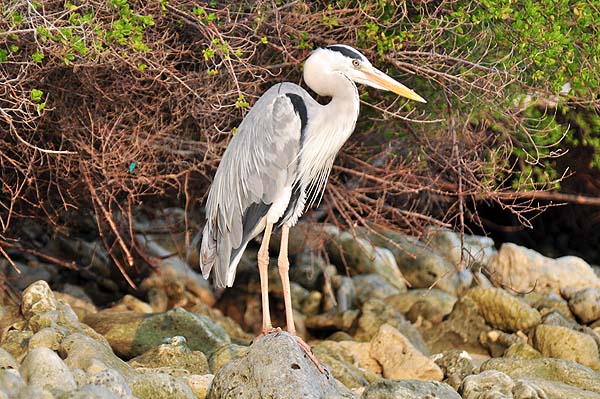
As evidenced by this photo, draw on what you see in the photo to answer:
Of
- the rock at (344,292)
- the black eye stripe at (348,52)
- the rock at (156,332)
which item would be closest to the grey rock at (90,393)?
the black eye stripe at (348,52)

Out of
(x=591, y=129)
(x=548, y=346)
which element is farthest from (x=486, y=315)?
(x=591, y=129)

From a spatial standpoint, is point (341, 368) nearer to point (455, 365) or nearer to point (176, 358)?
point (455, 365)

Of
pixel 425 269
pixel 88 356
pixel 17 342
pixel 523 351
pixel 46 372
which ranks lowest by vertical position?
pixel 425 269

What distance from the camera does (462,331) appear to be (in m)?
9.58

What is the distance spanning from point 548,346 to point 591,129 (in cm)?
180

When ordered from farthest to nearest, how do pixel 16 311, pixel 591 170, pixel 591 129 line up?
pixel 591 170, pixel 591 129, pixel 16 311

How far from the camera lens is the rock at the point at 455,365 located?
25.7ft

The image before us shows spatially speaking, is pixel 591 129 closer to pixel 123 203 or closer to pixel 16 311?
pixel 123 203

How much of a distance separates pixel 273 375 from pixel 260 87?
3.48 m

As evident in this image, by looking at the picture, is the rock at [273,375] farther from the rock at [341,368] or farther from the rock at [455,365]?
the rock at [455,365]

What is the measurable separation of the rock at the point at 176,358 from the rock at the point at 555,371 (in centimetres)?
207

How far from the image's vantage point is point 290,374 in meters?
5.37

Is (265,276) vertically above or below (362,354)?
above

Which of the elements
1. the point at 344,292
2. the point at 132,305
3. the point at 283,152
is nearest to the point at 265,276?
the point at 283,152
